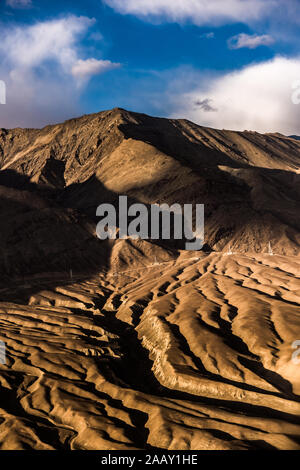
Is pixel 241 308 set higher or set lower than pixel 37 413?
higher

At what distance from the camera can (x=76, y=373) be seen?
94.3 metres

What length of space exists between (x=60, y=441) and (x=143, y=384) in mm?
27683

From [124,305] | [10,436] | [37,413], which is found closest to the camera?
[10,436]

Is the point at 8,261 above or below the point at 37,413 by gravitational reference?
above

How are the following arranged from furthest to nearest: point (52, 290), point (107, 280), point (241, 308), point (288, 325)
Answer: point (107, 280)
point (52, 290)
point (241, 308)
point (288, 325)

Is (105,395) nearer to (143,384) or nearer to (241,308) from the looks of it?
(143,384)

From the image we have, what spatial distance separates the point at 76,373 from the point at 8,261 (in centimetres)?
11350

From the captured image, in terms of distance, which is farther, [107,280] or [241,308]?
[107,280]

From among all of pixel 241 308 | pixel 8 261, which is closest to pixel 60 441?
pixel 241 308
